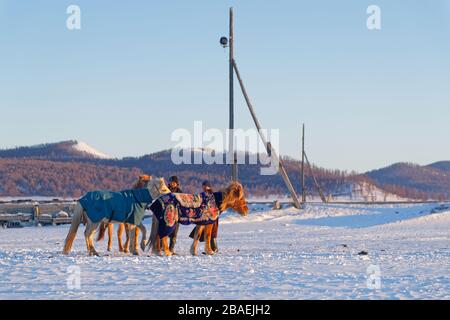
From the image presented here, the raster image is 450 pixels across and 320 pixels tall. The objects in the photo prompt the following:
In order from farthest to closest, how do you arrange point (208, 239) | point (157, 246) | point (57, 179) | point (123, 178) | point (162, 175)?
1. point (123, 178)
2. point (57, 179)
3. point (162, 175)
4. point (208, 239)
5. point (157, 246)

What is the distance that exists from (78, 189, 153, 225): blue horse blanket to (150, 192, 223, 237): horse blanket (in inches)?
13.5

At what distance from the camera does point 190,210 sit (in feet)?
45.9

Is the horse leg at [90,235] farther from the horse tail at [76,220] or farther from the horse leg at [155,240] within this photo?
the horse leg at [155,240]

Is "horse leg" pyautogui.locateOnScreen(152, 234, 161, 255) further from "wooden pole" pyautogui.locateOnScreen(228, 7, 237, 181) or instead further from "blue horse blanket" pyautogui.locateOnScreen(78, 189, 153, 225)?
"wooden pole" pyautogui.locateOnScreen(228, 7, 237, 181)

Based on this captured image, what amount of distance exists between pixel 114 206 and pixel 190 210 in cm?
136

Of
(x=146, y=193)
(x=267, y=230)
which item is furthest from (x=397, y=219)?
(x=146, y=193)

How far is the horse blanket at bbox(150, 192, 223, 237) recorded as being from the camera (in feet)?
45.4

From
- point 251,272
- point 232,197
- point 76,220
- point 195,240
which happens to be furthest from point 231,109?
point 251,272

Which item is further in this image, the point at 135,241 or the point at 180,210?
the point at 135,241

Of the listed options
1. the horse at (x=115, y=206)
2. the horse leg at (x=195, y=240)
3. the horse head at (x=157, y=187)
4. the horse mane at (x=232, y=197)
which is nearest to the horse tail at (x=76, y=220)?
the horse at (x=115, y=206)

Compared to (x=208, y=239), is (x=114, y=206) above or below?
above

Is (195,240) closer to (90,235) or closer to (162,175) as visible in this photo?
(90,235)

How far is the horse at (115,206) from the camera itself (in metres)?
14.0

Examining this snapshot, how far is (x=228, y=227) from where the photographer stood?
27.3 metres
